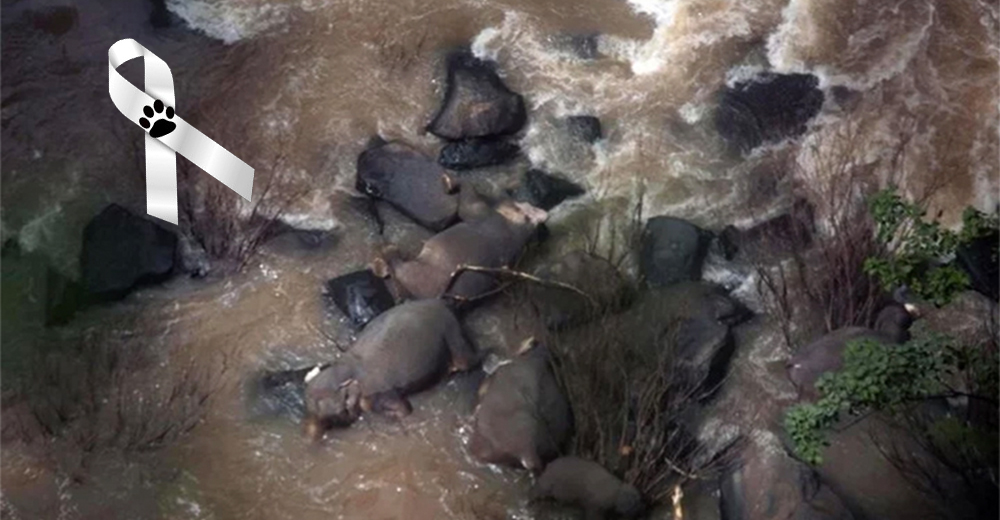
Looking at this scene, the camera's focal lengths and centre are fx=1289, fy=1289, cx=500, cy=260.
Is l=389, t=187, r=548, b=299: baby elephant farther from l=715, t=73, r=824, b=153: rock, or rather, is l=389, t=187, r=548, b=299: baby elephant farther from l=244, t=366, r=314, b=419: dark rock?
l=715, t=73, r=824, b=153: rock

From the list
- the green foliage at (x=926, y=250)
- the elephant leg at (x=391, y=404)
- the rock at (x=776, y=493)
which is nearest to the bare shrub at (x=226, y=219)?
the elephant leg at (x=391, y=404)

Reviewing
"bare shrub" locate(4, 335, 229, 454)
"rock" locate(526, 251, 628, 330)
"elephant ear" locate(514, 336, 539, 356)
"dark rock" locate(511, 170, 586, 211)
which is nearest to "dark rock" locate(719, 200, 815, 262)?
"rock" locate(526, 251, 628, 330)

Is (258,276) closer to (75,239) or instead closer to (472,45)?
(75,239)

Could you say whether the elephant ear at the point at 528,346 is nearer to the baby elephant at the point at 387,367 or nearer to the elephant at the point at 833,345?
the baby elephant at the point at 387,367

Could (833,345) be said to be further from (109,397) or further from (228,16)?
(228,16)

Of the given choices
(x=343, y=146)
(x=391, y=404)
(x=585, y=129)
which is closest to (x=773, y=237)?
(x=585, y=129)
